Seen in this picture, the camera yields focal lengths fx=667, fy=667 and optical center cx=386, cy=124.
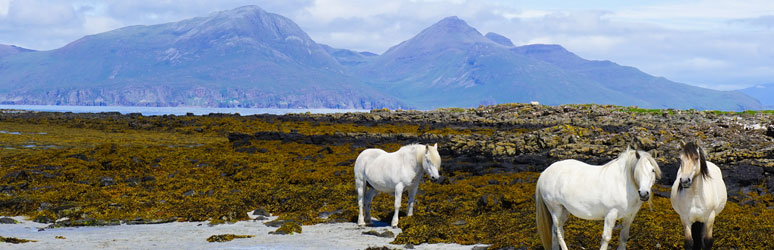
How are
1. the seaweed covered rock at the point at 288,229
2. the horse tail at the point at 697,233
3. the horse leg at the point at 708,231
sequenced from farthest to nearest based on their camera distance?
1. the seaweed covered rock at the point at 288,229
2. the horse tail at the point at 697,233
3. the horse leg at the point at 708,231

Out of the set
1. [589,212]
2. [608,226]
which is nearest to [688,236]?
[608,226]

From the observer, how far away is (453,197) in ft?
66.3

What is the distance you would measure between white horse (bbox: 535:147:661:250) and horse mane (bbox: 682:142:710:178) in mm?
658

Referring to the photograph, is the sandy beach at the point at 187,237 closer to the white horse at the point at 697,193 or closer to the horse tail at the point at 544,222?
the horse tail at the point at 544,222

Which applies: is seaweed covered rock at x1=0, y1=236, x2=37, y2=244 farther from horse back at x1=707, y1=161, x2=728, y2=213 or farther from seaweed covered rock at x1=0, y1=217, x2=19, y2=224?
horse back at x1=707, y1=161, x2=728, y2=213

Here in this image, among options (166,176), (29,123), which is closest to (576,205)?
(166,176)

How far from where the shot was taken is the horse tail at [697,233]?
11130 mm

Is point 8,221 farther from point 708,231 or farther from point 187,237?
point 708,231

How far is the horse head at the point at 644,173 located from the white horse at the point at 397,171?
584cm

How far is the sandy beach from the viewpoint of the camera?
1434 centimetres

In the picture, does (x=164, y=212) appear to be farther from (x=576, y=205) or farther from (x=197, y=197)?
(x=576, y=205)

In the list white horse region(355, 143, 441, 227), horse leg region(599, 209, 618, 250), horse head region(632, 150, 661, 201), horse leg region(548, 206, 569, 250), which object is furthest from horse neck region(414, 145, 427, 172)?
horse head region(632, 150, 661, 201)

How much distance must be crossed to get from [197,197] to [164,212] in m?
2.65

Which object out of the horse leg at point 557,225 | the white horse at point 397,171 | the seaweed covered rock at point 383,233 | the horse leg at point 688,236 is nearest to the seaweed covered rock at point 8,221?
the white horse at point 397,171
